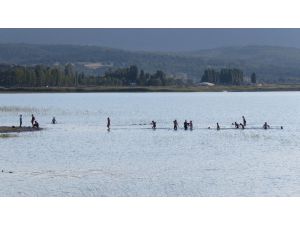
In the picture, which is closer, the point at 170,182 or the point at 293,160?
the point at 170,182

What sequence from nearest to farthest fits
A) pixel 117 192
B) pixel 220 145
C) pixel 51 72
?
pixel 117 192
pixel 220 145
pixel 51 72

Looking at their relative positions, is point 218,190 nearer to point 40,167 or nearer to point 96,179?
point 96,179

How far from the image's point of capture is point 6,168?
A: 45781 mm

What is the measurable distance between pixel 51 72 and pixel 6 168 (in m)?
155
